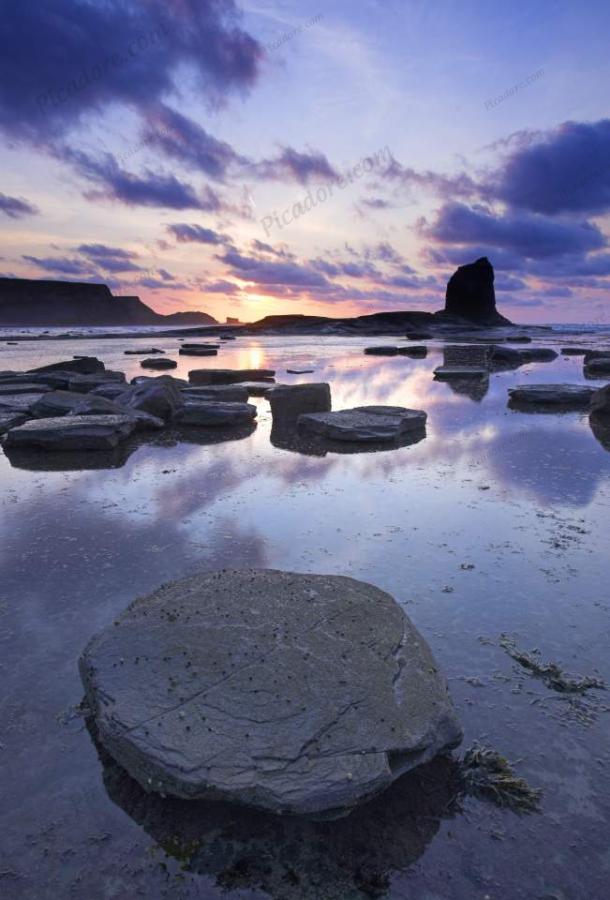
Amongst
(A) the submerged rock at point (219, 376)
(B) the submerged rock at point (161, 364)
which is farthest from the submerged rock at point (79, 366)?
(B) the submerged rock at point (161, 364)

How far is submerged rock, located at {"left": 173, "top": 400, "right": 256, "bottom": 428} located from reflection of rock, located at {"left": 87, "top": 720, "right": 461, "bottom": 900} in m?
5.64

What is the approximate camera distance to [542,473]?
4922 millimetres

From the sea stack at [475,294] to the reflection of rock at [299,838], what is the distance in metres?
80.2

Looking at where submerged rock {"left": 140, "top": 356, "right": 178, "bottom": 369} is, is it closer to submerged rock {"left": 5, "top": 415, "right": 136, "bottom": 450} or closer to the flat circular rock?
submerged rock {"left": 5, "top": 415, "right": 136, "bottom": 450}

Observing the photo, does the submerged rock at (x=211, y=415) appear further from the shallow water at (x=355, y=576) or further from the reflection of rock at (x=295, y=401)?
the shallow water at (x=355, y=576)

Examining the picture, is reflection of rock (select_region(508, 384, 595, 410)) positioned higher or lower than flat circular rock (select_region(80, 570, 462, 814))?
lower

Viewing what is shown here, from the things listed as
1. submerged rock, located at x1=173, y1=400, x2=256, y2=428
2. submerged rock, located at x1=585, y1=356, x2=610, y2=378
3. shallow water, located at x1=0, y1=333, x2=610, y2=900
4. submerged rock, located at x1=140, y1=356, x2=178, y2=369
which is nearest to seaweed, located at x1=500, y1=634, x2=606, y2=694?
shallow water, located at x1=0, y1=333, x2=610, y2=900

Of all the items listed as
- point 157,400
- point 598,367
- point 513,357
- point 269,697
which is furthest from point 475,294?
point 269,697

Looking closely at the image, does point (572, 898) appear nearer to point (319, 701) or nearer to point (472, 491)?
point (319, 701)

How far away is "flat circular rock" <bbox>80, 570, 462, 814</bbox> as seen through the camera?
158 cm

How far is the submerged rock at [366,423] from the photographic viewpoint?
611 cm

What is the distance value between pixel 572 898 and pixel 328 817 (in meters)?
0.60

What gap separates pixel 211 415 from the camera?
7172 millimetres

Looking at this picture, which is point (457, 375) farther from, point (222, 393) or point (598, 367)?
point (222, 393)
